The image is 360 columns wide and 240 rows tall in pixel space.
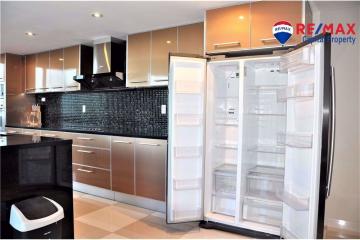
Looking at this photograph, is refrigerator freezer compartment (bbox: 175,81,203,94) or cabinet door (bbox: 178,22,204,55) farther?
cabinet door (bbox: 178,22,204,55)

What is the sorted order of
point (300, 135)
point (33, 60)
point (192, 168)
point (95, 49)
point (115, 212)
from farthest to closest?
point (33, 60)
point (95, 49)
point (115, 212)
point (192, 168)
point (300, 135)

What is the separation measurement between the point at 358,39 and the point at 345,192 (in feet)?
5.14

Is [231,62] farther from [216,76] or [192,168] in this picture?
[192,168]

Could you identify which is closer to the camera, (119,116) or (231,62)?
(231,62)

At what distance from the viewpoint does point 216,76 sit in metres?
2.89

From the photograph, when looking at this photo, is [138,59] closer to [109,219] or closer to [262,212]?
[109,219]

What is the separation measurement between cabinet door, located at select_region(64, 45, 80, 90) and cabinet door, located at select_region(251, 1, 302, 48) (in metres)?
2.99

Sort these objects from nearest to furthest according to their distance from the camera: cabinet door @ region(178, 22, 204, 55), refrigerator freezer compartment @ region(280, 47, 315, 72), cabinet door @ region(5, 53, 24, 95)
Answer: refrigerator freezer compartment @ region(280, 47, 315, 72)
cabinet door @ region(178, 22, 204, 55)
cabinet door @ region(5, 53, 24, 95)

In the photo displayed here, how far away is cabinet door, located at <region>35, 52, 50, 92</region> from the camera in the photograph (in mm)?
4896

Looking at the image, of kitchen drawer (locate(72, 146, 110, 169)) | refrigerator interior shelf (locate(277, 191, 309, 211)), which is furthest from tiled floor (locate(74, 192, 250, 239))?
refrigerator interior shelf (locate(277, 191, 309, 211))

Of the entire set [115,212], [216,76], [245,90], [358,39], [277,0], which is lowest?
[115,212]

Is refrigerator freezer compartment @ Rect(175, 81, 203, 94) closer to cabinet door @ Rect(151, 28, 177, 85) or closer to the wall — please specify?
cabinet door @ Rect(151, 28, 177, 85)

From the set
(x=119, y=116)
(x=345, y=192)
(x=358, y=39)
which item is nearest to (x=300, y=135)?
(x=345, y=192)

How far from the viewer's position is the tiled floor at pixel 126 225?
261 cm
